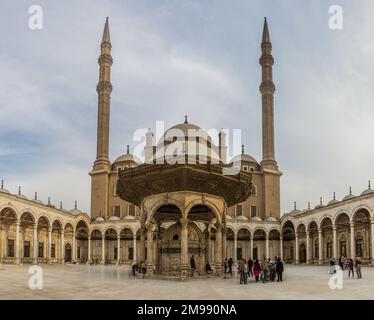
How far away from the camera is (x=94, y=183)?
53.2 meters

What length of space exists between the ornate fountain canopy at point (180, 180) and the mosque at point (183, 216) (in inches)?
1.8

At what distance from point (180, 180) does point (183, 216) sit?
1.62m

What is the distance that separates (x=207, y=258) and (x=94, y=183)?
113 feet

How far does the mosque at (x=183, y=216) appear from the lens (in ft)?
62.3

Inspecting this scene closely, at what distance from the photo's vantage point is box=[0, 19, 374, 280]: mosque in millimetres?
18984

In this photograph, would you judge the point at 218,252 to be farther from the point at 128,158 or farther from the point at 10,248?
the point at 128,158

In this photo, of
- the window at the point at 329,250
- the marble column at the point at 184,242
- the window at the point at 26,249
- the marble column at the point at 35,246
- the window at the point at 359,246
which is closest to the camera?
the marble column at the point at 184,242

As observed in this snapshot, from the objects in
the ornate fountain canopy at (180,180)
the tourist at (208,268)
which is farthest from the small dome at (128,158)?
the tourist at (208,268)

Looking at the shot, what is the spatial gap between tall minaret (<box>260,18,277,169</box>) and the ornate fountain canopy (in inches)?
1286

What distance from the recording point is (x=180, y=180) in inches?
717

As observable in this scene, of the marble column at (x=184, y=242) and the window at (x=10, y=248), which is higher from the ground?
the marble column at (x=184, y=242)

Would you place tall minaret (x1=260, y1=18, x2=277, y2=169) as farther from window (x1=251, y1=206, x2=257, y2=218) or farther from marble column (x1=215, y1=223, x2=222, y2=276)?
marble column (x1=215, y1=223, x2=222, y2=276)

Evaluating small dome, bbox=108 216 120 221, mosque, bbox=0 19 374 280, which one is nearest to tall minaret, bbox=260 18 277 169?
mosque, bbox=0 19 374 280

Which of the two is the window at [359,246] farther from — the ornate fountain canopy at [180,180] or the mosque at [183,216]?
the ornate fountain canopy at [180,180]
